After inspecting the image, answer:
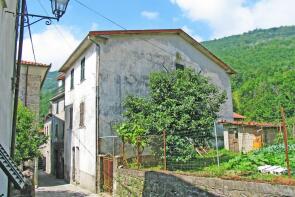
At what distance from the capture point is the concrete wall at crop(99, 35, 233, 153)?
55.6 ft

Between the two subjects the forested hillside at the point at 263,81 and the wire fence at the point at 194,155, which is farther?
the forested hillside at the point at 263,81

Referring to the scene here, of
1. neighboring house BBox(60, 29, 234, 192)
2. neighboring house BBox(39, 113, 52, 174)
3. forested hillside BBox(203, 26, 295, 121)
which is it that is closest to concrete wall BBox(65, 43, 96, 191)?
neighboring house BBox(60, 29, 234, 192)

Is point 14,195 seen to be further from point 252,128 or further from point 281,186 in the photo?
point 252,128

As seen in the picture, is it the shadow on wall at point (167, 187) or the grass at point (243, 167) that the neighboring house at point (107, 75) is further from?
the grass at point (243, 167)

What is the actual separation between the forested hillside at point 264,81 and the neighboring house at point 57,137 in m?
24.9

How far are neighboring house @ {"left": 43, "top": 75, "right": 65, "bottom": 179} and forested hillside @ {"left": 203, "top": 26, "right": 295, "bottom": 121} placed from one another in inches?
981

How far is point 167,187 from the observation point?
384 inches

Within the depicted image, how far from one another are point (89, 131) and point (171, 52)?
669cm

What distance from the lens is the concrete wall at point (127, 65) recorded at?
17.0m

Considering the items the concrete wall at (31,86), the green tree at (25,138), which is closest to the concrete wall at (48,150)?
the concrete wall at (31,86)

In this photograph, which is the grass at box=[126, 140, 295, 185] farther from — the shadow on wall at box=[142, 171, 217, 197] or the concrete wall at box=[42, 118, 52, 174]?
the concrete wall at box=[42, 118, 52, 174]

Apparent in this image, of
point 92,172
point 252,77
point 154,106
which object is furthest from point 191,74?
point 252,77

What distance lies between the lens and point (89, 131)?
1759cm

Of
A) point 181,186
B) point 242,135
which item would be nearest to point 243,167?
point 181,186
